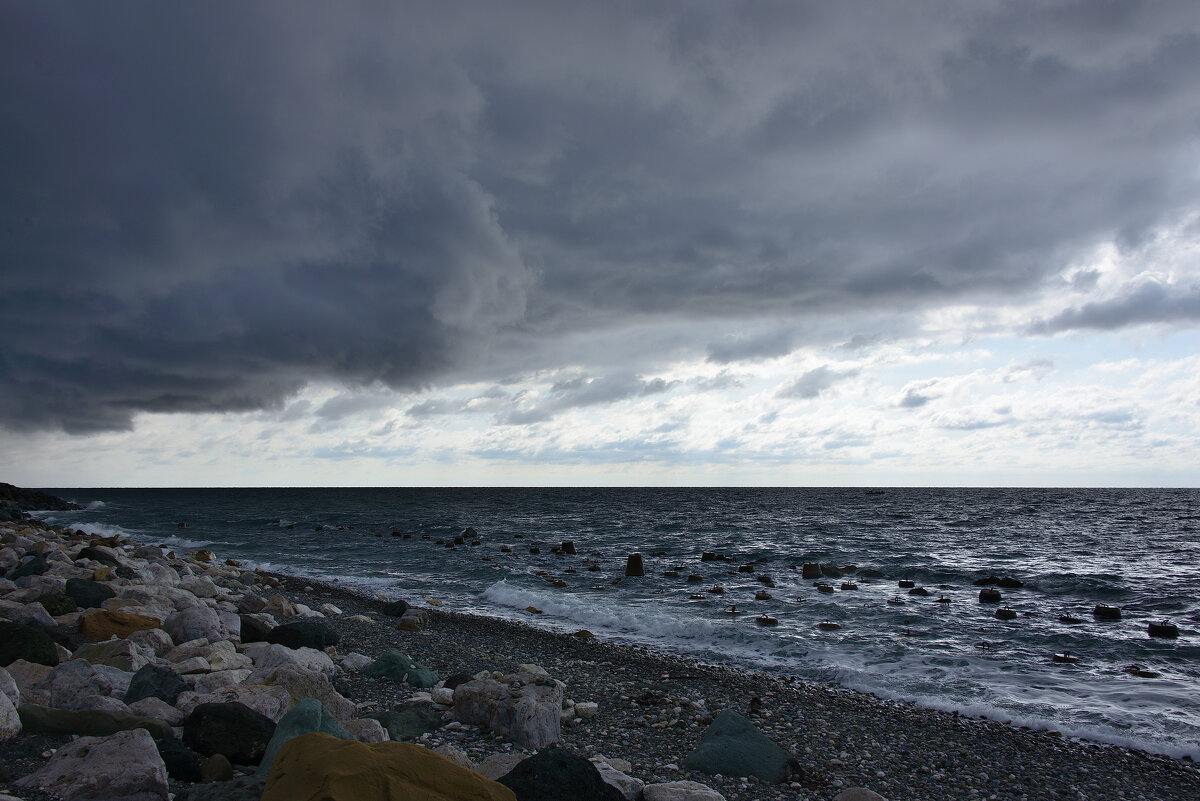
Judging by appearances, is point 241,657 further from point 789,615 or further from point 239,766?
point 789,615

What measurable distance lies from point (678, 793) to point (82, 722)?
19.6ft

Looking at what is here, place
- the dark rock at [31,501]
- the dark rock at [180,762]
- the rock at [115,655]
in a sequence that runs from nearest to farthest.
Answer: the dark rock at [180,762] → the rock at [115,655] → the dark rock at [31,501]

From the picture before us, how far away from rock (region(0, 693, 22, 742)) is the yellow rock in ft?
12.2

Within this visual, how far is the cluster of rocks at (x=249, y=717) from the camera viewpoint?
448cm

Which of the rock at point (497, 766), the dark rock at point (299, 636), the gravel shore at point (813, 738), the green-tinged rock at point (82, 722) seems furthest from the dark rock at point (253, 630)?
the rock at point (497, 766)

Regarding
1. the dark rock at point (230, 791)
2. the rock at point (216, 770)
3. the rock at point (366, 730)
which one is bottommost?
the rock at point (366, 730)

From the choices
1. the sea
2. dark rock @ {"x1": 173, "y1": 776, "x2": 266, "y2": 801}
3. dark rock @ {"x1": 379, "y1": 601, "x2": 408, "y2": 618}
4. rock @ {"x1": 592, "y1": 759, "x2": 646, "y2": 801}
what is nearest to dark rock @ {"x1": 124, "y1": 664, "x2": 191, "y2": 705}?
dark rock @ {"x1": 173, "y1": 776, "x2": 266, "y2": 801}

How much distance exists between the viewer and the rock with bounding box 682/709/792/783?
7.69 meters

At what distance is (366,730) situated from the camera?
23.1ft

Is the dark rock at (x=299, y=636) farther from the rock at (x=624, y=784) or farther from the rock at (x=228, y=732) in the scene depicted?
the rock at (x=624, y=784)

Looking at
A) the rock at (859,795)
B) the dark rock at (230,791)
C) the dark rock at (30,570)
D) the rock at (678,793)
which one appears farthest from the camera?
the dark rock at (30,570)

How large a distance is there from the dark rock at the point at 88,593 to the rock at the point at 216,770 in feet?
31.1

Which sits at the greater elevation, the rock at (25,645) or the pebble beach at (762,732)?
the rock at (25,645)

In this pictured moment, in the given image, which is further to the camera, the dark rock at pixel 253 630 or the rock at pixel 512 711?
the dark rock at pixel 253 630
